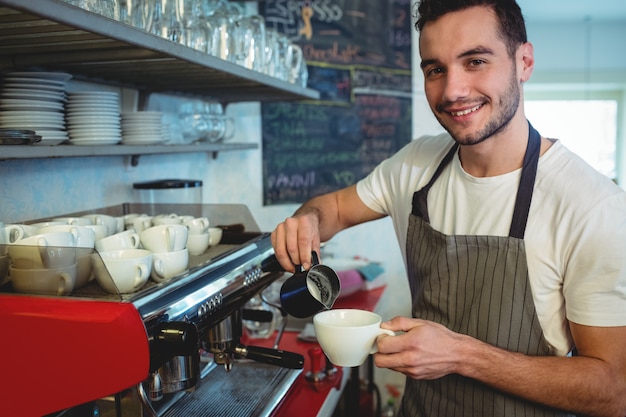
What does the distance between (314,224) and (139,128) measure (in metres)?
0.62

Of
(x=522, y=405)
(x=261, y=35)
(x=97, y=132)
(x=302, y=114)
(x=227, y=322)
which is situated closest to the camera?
(x=522, y=405)

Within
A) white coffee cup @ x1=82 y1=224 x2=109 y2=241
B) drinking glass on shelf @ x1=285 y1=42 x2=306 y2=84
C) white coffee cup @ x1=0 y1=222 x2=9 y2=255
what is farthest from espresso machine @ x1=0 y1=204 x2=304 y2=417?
drinking glass on shelf @ x1=285 y1=42 x2=306 y2=84

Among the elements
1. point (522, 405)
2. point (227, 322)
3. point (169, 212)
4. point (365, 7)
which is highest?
point (365, 7)

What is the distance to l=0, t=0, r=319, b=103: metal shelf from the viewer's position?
1.02m

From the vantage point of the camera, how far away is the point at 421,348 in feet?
3.85

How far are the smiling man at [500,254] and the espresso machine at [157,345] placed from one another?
A: 0.21 meters

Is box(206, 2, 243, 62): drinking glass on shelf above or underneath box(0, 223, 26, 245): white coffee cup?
above

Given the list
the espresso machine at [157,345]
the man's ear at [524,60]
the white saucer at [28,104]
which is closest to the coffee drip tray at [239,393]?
the espresso machine at [157,345]

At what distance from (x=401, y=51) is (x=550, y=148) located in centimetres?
221

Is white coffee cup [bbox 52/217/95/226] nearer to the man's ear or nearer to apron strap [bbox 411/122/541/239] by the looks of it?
apron strap [bbox 411/122/541/239]

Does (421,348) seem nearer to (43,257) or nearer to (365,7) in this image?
(43,257)

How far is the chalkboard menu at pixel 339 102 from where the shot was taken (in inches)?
132

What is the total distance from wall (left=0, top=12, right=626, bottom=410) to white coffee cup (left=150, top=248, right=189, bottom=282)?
2.04 feet

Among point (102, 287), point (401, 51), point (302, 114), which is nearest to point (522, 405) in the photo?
point (102, 287)
